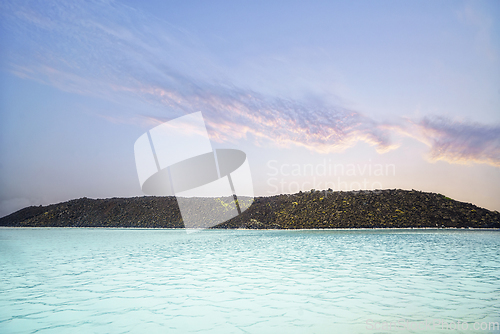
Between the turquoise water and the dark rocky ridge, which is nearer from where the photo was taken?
the turquoise water

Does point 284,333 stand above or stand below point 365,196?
below

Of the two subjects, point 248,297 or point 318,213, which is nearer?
point 248,297

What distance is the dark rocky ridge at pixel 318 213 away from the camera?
27564 millimetres

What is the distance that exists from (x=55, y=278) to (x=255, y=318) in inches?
184

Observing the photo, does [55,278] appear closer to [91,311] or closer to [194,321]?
[91,311]

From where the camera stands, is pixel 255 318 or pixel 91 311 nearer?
pixel 255 318

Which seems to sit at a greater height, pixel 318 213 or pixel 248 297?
pixel 318 213

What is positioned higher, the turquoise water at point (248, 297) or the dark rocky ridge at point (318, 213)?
the dark rocky ridge at point (318, 213)

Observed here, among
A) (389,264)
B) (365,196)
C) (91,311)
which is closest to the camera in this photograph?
(91,311)

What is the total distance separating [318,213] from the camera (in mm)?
30125

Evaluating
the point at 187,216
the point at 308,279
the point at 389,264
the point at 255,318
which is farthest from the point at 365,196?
the point at 255,318

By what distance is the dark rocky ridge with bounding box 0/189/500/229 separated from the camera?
27.6m

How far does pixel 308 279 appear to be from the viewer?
6.06 m

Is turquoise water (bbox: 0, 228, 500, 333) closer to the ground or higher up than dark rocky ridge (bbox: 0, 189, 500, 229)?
closer to the ground
